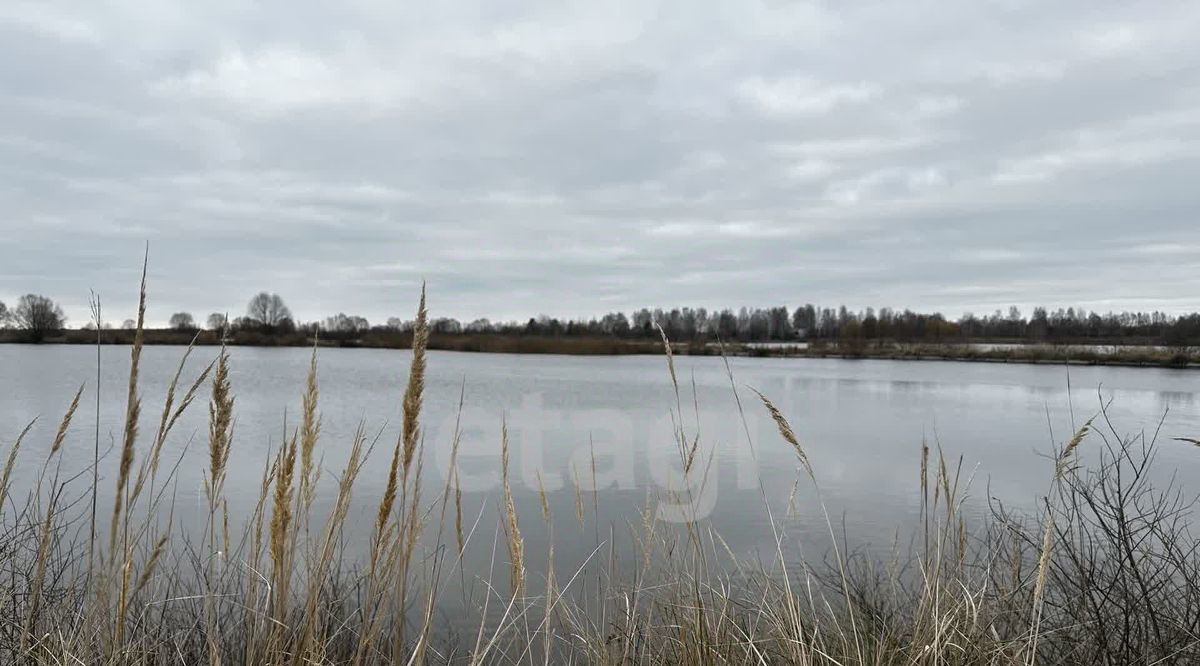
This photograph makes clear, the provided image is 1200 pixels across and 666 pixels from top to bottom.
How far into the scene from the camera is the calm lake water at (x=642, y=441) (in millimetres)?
7242

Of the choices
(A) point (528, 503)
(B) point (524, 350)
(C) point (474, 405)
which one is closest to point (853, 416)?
(C) point (474, 405)

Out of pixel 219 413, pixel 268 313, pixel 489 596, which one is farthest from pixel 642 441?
pixel 268 313

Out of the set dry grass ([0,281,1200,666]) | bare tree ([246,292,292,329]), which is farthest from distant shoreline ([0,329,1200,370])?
dry grass ([0,281,1200,666])

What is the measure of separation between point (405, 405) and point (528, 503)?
269 inches

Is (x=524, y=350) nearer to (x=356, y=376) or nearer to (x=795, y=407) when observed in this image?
(x=356, y=376)

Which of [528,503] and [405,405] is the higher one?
[405,405]

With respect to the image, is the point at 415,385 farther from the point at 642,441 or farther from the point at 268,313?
the point at 268,313

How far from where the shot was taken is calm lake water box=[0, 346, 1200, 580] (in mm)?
7242

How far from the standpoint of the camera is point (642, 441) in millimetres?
12539

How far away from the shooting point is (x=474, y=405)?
17484 millimetres

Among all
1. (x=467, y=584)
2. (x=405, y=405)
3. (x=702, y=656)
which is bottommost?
(x=467, y=584)

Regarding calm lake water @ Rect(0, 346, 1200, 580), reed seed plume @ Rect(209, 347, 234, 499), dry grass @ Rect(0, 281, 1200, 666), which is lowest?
calm lake water @ Rect(0, 346, 1200, 580)

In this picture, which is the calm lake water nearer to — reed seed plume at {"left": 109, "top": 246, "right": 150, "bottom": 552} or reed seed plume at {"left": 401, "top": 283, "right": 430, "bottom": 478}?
reed seed plume at {"left": 109, "top": 246, "right": 150, "bottom": 552}

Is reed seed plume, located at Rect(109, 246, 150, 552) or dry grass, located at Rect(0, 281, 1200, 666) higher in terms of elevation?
reed seed plume, located at Rect(109, 246, 150, 552)
